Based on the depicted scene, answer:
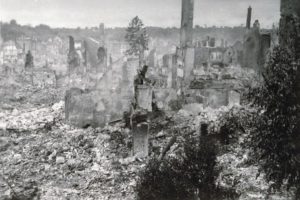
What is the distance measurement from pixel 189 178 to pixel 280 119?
2233 millimetres

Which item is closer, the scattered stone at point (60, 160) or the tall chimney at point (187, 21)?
the scattered stone at point (60, 160)

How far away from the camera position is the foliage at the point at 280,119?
6246 mm

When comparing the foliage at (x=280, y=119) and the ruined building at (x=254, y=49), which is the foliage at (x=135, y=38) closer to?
the ruined building at (x=254, y=49)

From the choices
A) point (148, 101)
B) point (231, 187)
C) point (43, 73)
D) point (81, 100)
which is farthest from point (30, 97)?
point (231, 187)

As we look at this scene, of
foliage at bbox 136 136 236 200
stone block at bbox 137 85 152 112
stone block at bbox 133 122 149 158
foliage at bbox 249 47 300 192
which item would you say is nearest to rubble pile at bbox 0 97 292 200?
stone block at bbox 133 122 149 158

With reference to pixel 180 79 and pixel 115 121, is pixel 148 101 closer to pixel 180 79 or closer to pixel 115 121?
pixel 115 121

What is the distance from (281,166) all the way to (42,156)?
7.50 meters

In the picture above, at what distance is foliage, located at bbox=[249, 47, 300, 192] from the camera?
625 cm

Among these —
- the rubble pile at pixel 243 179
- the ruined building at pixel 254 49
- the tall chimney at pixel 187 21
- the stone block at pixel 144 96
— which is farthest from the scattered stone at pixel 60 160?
the tall chimney at pixel 187 21

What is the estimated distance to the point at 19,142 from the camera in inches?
488

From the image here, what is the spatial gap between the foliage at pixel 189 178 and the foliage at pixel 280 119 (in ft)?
3.47

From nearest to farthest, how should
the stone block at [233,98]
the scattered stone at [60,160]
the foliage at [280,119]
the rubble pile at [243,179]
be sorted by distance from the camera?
the foliage at [280,119] → the rubble pile at [243,179] → the scattered stone at [60,160] → the stone block at [233,98]

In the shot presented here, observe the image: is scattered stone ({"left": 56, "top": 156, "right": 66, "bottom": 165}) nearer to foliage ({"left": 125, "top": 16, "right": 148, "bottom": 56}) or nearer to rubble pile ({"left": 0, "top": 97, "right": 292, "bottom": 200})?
rubble pile ({"left": 0, "top": 97, "right": 292, "bottom": 200})

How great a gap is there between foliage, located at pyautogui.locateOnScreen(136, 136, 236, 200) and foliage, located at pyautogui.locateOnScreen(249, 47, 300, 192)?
106 centimetres
